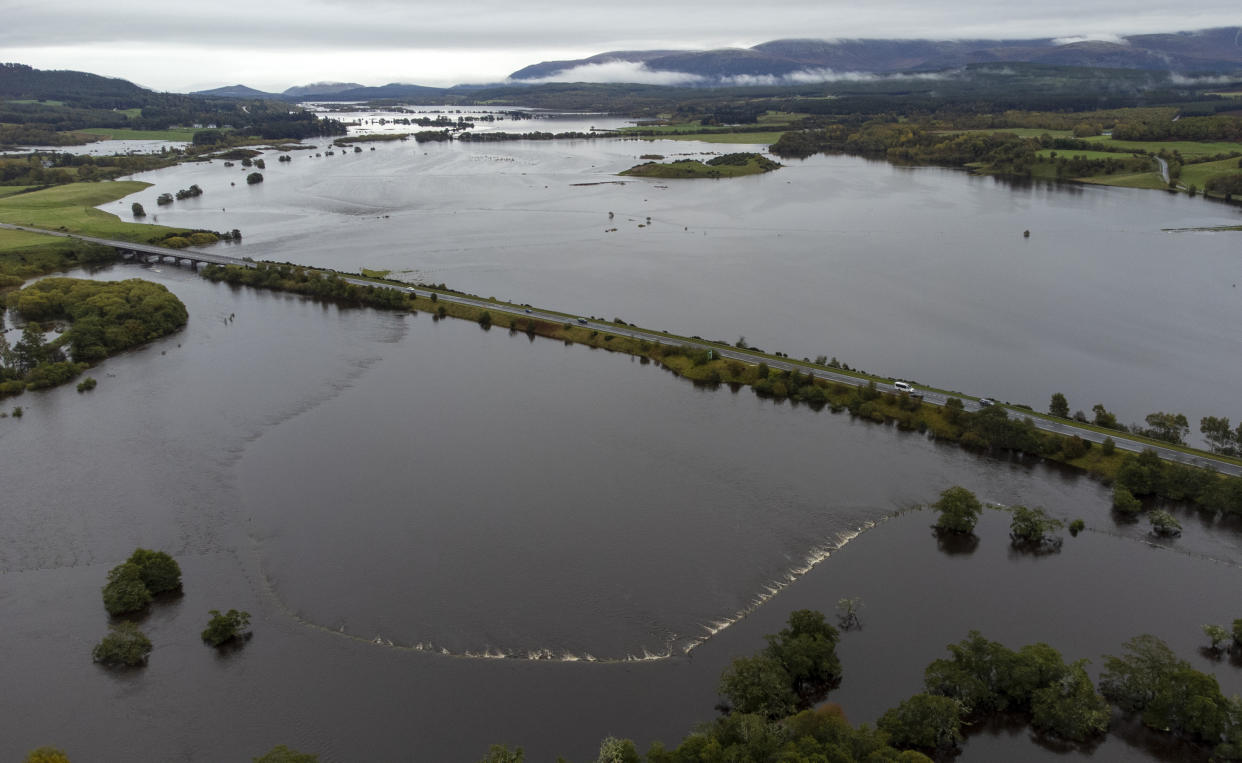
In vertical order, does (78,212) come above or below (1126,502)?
above

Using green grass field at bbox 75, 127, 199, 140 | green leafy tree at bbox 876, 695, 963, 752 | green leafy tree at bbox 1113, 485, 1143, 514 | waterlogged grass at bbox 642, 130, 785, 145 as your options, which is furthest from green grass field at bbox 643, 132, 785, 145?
green leafy tree at bbox 876, 695, 963, 752

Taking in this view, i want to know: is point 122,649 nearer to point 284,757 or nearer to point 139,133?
point 284,757

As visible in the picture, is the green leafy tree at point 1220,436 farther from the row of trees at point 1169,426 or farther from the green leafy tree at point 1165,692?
the green leafy tree at point 1165,692

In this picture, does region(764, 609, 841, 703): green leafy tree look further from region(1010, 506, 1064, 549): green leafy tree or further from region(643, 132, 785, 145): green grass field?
region(643, 132, 785, 145): green grass field

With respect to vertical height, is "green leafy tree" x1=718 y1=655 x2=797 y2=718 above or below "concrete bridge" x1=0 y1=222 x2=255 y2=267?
below

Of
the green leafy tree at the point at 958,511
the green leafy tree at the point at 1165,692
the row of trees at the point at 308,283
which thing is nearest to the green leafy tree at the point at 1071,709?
the green leafy tree at the point at 1165,692

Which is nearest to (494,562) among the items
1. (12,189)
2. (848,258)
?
(848,258)
